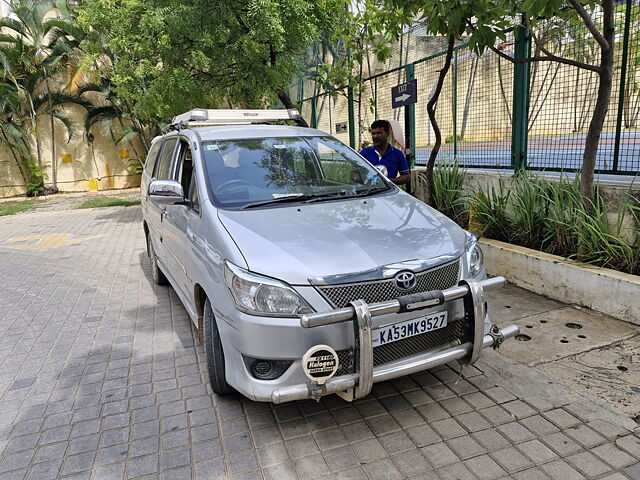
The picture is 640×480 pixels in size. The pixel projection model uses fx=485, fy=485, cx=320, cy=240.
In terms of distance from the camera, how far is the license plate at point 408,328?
276 centimetres

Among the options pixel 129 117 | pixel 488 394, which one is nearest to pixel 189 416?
pixel 488 394

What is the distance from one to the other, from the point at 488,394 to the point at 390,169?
3.43 metres

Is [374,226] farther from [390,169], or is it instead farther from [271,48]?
[271,48]

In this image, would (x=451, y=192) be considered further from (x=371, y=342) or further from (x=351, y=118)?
(x=371, y=342)

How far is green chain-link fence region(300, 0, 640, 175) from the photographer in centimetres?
491

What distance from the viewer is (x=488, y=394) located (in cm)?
325

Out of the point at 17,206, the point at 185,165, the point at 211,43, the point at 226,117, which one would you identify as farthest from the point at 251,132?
the point at 17,206

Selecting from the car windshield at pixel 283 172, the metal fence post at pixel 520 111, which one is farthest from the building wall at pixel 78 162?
the car windshield at pixel 283 172

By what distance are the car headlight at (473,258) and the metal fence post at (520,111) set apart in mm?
3132

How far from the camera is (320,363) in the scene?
8.67 ft

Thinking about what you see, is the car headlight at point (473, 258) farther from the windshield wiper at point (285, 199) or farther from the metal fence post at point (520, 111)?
the metal fence post at point (520, 111)

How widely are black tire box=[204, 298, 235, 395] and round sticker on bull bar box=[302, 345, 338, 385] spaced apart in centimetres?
77

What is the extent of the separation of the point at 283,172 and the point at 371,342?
1.88 metres

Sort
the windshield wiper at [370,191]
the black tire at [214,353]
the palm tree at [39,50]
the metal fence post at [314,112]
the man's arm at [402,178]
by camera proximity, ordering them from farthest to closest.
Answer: the palm tree at [39,50] < the metal fence post at [314,112] < the man's arm at [402,178] < the windshield wiper at [370,191] < the black tire at [214,353]
